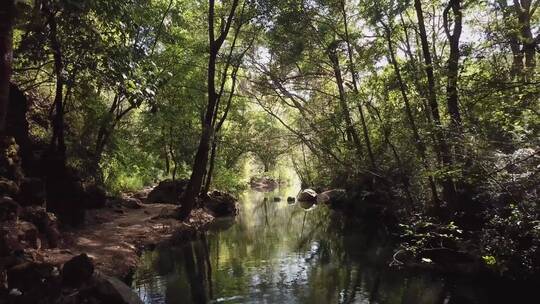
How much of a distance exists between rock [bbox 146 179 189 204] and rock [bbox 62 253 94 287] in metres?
16.7

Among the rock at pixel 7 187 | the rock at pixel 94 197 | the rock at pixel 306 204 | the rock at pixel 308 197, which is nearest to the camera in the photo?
the rock at pixel 7 187

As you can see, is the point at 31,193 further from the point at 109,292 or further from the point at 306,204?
the point at 306,204

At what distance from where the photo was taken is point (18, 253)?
8.49m

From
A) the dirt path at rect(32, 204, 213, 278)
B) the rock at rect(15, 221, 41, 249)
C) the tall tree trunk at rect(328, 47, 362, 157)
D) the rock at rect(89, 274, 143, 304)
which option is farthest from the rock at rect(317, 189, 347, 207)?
the rock at rect(89, 274, 143, 304)

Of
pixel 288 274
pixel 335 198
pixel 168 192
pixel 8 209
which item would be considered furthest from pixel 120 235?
pixel 335 198

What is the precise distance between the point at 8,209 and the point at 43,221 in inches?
94.5

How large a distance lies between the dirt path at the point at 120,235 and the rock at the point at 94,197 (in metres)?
0.30

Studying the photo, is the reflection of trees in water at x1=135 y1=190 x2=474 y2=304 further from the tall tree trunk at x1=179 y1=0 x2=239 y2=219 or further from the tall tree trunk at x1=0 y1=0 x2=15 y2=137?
the tall tree trunk at x1=0 y1=0 x2=15 y2=137

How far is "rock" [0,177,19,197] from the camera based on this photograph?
362 inches

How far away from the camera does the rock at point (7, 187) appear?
30.2 feet

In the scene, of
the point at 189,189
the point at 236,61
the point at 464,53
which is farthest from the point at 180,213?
the point at 464,53

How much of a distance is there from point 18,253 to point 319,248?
10.4 m

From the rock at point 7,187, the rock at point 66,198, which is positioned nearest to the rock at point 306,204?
the rock at point 66,198

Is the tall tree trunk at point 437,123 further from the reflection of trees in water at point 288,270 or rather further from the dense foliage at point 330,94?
the reflection of trees in water at point 288,270
